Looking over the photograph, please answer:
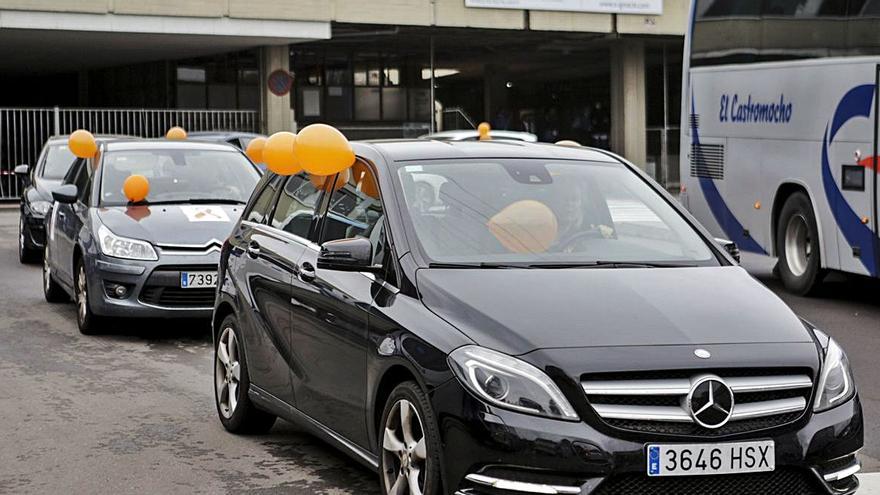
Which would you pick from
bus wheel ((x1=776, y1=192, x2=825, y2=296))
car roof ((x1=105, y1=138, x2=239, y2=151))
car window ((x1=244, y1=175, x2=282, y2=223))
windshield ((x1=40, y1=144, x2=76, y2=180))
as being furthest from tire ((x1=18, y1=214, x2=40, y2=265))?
car window ((x1=244, y1=175, x2=282, y2=223))

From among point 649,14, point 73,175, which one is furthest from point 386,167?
point 649,14

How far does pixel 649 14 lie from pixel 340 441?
32485mm

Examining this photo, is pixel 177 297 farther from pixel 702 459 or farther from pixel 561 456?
pixel 702 459

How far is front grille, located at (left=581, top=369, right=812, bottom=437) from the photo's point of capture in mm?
4938

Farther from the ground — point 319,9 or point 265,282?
point 319,9

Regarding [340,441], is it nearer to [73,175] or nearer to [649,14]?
[73,175]

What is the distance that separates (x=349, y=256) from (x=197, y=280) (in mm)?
5549

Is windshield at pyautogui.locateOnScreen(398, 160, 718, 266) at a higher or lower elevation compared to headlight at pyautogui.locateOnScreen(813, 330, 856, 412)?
higher

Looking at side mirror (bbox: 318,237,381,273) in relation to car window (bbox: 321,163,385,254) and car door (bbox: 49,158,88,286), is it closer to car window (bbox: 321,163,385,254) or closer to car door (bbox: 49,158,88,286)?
car window (bbox: 321,163,385,254)

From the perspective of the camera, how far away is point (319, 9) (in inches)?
1318

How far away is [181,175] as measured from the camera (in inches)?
500

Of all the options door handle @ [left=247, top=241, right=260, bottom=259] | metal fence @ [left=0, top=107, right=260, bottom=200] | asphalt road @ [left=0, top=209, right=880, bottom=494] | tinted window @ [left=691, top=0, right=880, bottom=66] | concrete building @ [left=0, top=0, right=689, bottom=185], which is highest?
concrete building @ [left=0, top=0, right=689, bottom=185]

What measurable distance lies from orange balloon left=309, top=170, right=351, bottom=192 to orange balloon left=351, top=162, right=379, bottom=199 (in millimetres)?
61

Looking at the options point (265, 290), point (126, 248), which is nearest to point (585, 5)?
point (126, 248)
